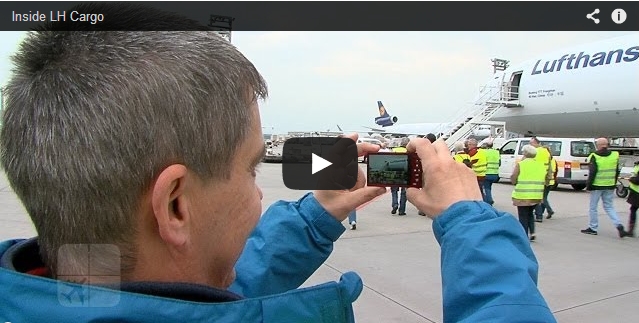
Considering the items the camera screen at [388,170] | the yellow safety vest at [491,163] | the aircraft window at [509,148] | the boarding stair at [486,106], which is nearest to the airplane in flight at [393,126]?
the boarding stair at [486,106]

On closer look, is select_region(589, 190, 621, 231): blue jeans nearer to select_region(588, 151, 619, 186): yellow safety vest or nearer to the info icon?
select_region(588, 151, 619, 186): yellow safety vest

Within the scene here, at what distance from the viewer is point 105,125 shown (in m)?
0.75

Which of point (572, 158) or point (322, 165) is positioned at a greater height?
point (322, 165)

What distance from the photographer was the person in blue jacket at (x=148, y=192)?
0.76m

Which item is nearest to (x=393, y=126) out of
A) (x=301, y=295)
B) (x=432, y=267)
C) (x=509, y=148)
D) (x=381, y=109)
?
(x=381, y=109)

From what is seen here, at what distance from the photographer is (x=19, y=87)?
82 cm

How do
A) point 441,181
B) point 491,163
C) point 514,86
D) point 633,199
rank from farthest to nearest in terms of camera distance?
point 514,86 < point 491,163 < point 633,199 < point 441,181

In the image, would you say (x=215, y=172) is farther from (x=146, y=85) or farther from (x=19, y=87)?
(x=19, y=87)

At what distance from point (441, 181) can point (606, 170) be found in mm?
7992

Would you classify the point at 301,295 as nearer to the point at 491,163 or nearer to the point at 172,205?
the point at 172,205

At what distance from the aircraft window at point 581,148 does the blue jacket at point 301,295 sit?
14408mm

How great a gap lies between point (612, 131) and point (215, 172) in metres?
17.8

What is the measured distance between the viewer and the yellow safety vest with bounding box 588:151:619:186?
7.68m

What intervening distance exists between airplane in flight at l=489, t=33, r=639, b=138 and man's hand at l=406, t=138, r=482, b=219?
1536 centimetres
